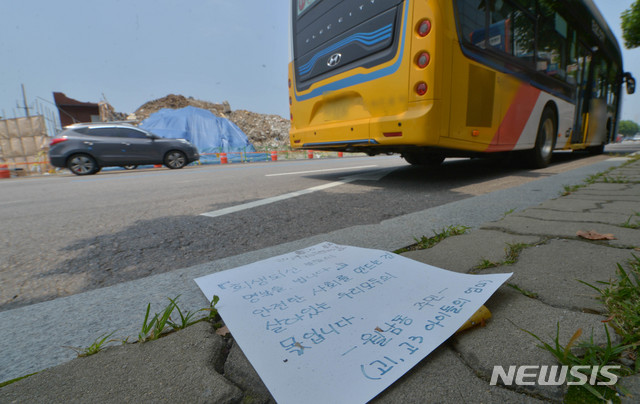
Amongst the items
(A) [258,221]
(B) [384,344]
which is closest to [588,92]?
(A) [258,221]

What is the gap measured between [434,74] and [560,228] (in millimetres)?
1923

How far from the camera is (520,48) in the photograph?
3.96 metres

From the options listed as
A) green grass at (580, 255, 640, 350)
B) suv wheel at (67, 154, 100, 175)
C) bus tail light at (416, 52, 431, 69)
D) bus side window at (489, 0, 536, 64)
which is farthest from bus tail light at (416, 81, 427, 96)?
suv wheel at (67, 154, 100, 175)

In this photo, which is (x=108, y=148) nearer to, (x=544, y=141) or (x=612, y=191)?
(x=544, y=141)

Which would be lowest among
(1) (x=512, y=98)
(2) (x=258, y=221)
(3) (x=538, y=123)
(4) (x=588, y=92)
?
(2) (x=258, y=221)

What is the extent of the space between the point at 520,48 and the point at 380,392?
486 cm

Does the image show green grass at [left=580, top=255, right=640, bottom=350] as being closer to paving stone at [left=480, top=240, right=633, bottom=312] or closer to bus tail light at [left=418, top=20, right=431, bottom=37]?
paving stone at [left=480, top=240, right=633, bottom=312]

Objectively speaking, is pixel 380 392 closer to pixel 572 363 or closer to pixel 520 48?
pixel 572 363

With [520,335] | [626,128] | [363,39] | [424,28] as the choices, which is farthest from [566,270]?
[626,128]

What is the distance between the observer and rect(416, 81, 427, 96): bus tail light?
2.92 meters

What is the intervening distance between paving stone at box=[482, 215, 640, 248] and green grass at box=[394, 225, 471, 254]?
15 centimetres

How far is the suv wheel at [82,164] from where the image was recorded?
8273 mm

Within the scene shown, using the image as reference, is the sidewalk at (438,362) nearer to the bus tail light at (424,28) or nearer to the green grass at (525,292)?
the green grass at (525,292)

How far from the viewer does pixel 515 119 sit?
13.2 feet
